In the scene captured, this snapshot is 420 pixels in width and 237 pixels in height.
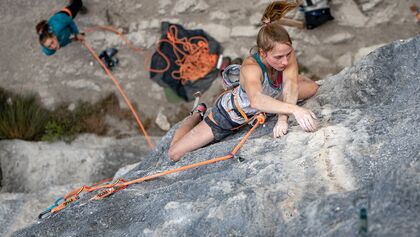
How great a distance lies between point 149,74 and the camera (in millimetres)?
6727

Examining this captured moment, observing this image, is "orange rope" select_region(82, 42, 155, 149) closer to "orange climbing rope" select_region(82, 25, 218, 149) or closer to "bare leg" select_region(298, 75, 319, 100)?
"orange climbing rope" select_region(82, 25, 218, 149)

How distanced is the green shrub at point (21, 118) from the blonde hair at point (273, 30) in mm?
3667

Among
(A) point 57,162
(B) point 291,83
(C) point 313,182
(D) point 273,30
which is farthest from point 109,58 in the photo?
(C) point 313,182

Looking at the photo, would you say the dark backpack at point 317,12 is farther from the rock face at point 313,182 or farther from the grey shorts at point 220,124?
the grey shorts at point 220,124

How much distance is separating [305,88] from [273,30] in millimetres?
731

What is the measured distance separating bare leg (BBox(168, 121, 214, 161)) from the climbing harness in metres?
2.43

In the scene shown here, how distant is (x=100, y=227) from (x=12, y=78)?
13.9ft

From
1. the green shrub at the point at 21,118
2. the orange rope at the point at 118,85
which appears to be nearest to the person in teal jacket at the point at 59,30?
the orange rope at the point at 118,85

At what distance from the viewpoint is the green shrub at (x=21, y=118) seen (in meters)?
6.23

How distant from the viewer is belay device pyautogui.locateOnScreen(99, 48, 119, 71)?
6758 mm

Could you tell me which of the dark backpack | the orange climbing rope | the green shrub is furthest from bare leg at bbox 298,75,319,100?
the green shrub

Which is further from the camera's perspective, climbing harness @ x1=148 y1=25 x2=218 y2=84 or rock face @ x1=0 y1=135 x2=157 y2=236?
climbing harness @ x1=148 y1=25 x2=218 y2=84

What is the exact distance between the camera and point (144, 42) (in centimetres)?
680

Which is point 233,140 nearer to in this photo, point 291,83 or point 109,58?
point 291,83
